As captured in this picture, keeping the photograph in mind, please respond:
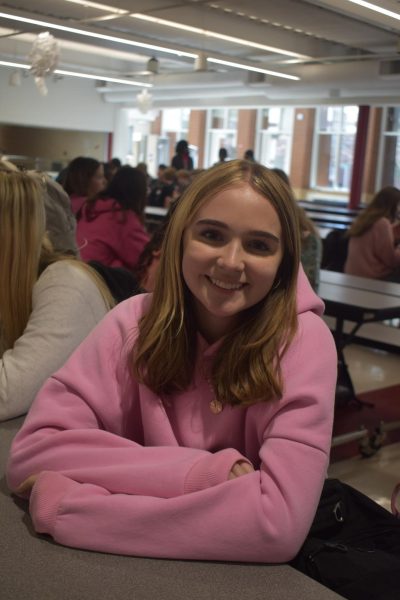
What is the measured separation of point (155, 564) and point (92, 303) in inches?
34.1

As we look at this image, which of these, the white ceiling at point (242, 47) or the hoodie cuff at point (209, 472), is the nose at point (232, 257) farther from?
the white ceiling at point (242, 47)

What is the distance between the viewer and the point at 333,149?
16844 millimetres

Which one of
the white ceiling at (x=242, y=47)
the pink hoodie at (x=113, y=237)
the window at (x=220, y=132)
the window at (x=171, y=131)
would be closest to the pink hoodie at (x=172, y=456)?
the pink hoodie at (x=113, y=237)

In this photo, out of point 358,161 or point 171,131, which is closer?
point 358,161

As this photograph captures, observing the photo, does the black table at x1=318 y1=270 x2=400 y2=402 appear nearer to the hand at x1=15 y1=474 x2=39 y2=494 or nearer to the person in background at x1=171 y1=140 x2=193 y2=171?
the hand at x1=15 y1=474 x2=39 y2=494

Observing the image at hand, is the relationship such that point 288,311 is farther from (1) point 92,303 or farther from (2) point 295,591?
(1) point 92,303

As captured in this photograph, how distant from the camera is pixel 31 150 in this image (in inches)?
651

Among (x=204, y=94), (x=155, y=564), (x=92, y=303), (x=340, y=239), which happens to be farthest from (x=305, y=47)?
(x=155, y=564)

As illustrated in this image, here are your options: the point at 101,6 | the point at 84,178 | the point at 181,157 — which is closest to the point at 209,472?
the point at 84,178

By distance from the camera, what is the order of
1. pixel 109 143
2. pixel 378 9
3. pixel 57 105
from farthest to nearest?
pixel 109 143 → pixel 57 105 → pixel 378 9

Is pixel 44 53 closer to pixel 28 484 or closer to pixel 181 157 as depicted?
pixel 181 157

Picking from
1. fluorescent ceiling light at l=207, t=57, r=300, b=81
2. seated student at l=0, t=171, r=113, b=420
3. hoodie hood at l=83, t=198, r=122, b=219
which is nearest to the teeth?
seated student at l=0, t=171, r=113, b=420

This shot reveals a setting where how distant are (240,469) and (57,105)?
16352mm

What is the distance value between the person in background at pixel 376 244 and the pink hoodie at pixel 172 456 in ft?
14.2
